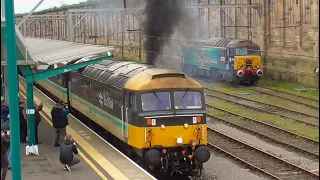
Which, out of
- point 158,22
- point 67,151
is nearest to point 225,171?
point 67,151

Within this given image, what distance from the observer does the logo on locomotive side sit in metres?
15.3

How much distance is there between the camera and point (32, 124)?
14.9 meters

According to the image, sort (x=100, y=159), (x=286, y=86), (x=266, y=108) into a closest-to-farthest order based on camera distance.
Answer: (x=100, y=159) < (x=266, y=108) < (x=286, y=86)

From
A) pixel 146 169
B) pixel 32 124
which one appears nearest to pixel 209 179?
pixel 146 169

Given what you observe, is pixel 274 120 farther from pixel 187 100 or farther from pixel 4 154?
pixel 4 154

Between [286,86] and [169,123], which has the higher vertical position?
[169,123]

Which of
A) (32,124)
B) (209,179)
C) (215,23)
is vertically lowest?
(209,179)

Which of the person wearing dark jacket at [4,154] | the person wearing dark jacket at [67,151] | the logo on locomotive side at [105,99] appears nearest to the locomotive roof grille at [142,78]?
the logo on locomotive side at [105,99]

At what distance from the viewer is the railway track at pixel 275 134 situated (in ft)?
54.2

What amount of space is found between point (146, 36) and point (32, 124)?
625cm

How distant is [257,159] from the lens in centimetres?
1570

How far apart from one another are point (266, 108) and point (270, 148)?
770cm

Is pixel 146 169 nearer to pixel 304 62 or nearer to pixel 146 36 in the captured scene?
pixel 146 36

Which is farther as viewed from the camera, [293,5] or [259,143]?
[293,5]
